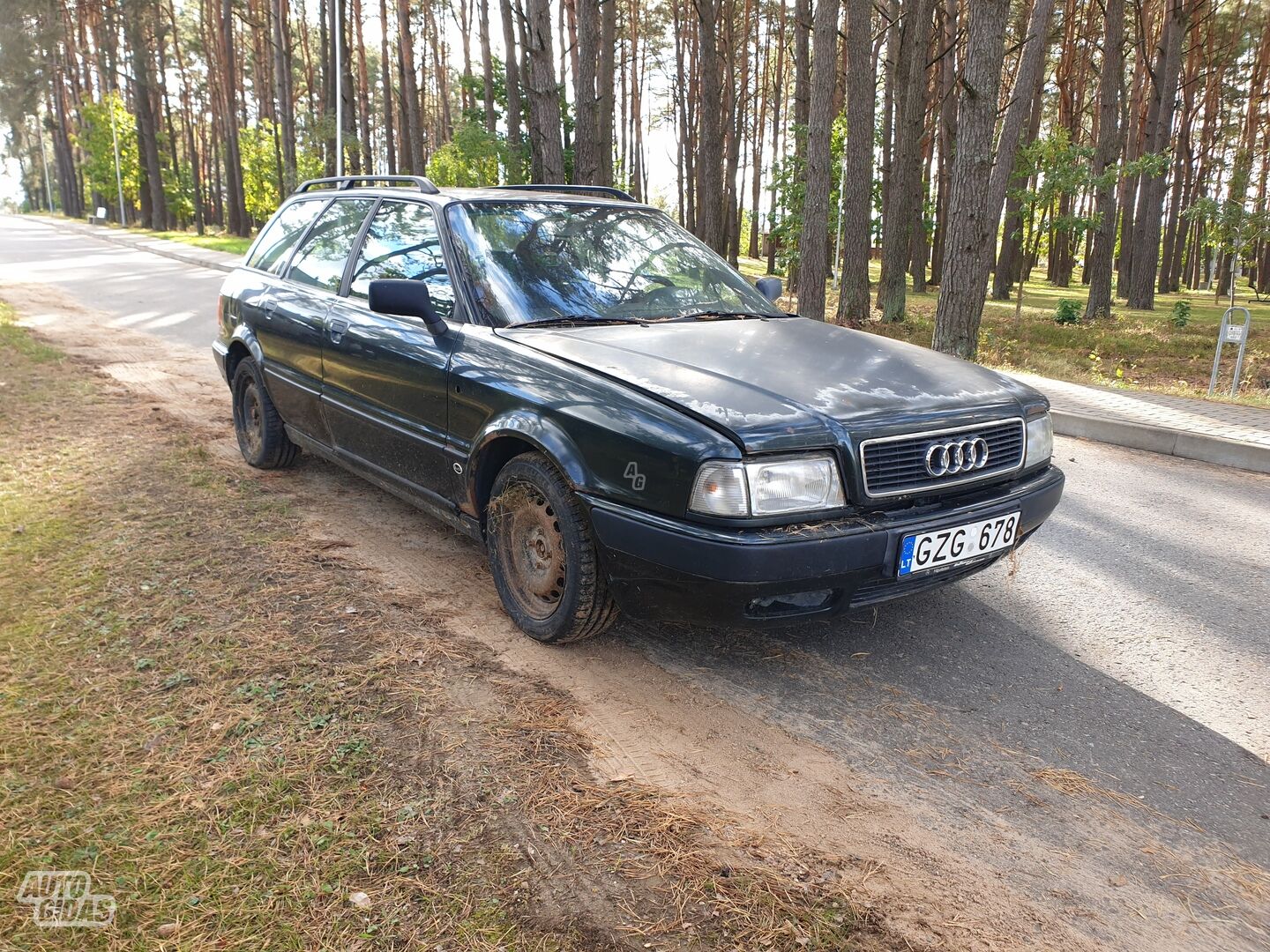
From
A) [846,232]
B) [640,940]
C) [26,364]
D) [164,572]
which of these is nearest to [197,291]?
[26,364]

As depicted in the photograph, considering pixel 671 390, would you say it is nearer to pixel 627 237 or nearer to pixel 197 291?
pixel 627 237

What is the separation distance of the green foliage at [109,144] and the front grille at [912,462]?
5343cm

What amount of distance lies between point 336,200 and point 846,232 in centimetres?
1113

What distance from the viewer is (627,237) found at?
4.34 metres

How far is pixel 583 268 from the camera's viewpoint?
4.02m

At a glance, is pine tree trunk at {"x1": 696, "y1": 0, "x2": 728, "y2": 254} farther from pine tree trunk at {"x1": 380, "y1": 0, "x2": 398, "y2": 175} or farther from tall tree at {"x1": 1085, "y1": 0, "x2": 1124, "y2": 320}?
pine tree trunk at {"x1": 380, "y1": 0, "x2": 398, "y2": 175}

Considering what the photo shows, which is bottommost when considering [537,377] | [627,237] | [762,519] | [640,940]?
[640,940]

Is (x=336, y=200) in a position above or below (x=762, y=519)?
above

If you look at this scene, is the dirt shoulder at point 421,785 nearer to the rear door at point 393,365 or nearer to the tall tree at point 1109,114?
the rear door at point 393,365

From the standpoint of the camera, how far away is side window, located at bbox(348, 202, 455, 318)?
3.95m

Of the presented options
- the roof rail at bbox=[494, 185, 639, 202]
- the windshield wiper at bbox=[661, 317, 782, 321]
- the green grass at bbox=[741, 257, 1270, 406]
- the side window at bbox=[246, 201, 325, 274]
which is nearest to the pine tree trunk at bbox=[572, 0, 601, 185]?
the green grass at bbox=[741, 257, 1270, 406]

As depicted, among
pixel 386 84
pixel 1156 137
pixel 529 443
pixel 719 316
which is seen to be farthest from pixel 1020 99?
pixel 386 84

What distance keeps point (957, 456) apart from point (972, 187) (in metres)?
8.30

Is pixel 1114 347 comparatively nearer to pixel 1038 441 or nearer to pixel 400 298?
pixel 1038 441
